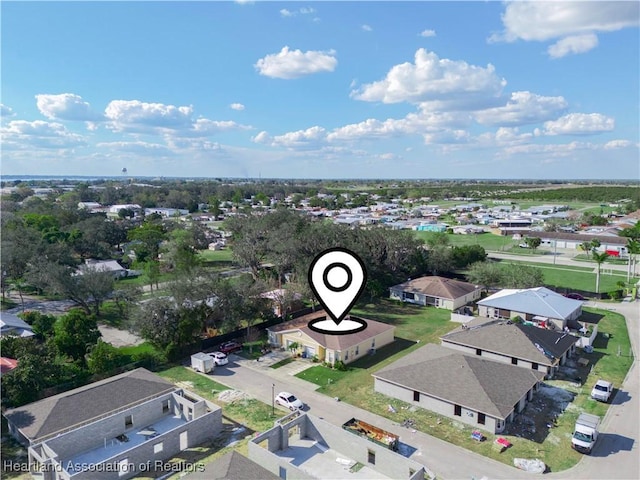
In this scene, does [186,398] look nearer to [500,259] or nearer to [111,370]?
[111,370]

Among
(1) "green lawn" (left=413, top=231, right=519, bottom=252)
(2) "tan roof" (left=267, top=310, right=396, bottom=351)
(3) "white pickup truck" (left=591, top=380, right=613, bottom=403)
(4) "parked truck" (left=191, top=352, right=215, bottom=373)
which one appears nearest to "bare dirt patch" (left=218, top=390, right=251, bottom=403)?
(4) "parked truck" (left=191, top=352, right=215, bottom=373)

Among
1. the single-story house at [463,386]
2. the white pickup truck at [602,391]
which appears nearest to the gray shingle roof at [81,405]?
the single-story house at [463,386]

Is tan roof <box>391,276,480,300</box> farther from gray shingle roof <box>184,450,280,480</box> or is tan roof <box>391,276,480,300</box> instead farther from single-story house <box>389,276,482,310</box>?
gray shingle roof <box>184,450,280,480</box>

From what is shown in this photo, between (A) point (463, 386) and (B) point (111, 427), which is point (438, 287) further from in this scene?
(B) point (111, 427)

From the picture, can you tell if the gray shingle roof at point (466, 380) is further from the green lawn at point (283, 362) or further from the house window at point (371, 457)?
the green lawn at point (283, 362)

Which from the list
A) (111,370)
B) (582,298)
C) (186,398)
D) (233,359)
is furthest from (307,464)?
(582,298)
